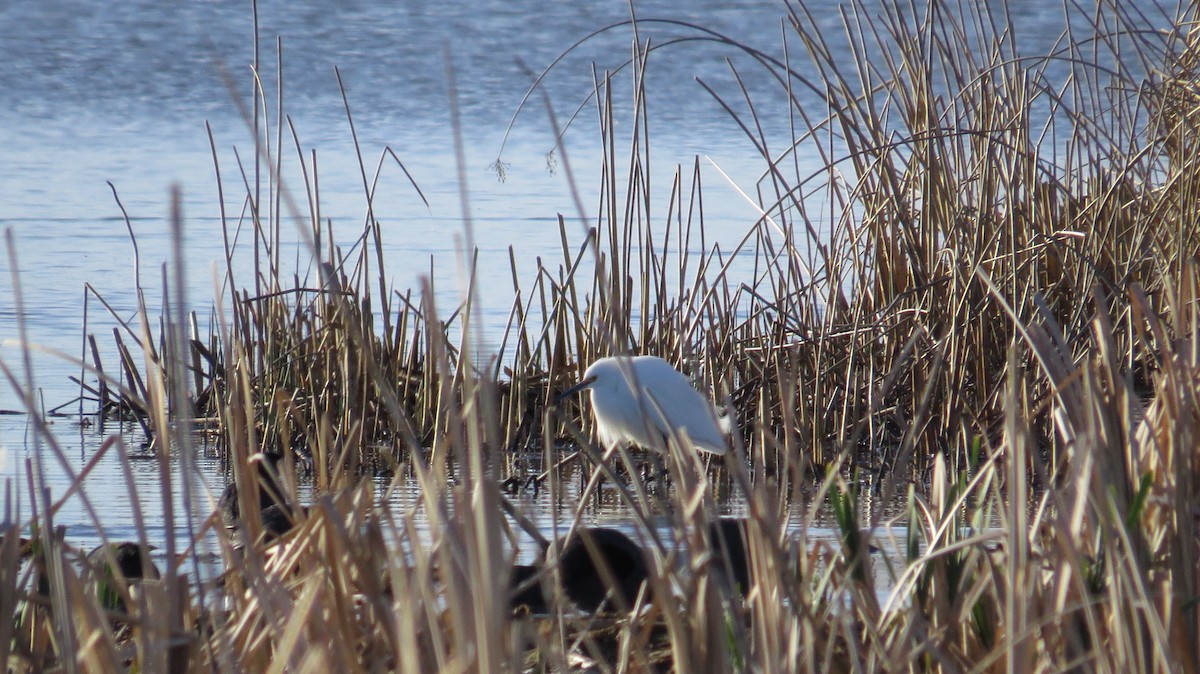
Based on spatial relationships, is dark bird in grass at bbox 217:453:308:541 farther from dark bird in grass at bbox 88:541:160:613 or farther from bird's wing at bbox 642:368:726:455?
bird's wing at bbox 642:368:726:455

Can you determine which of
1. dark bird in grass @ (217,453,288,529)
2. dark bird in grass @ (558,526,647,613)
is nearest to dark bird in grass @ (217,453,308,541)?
dark bird in grass @ (217,453,288,529)

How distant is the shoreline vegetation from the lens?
137 cm

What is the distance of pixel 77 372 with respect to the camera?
4.35 metres

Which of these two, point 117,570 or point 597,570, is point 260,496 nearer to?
point 597,570

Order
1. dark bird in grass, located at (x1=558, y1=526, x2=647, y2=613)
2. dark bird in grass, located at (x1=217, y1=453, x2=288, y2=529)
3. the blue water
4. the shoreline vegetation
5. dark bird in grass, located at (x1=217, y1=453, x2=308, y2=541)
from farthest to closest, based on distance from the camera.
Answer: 1. the blue water
2. dark bird in grass, located at (x1=558, y1=526, x2=647, y2=613)
3. dark bird in grass, located at (x1=217, y1=453, x2=288, y2=529)
4. dark bird in grass, located at (x1=217, y1=453, x2=308, y2=541)
5. the shoreline vegetation

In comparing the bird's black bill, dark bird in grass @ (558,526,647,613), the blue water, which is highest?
the blue water

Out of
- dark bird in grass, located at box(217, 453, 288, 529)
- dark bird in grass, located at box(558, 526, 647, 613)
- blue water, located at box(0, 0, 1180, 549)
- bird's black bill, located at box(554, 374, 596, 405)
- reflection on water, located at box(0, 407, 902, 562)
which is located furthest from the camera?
blue water, located at box(0, 0, 1180, 549)

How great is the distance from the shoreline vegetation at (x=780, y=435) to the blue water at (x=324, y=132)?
0.24 metres

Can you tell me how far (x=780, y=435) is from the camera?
3.48 metres

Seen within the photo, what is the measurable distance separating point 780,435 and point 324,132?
6.59 meters

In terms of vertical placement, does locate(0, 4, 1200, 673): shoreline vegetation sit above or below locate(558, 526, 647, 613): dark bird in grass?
above

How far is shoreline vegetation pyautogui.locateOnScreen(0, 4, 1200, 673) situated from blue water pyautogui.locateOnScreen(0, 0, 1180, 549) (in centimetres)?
24

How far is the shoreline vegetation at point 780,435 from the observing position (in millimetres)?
1370

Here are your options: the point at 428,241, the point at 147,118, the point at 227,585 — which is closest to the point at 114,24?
the point at 147,118
